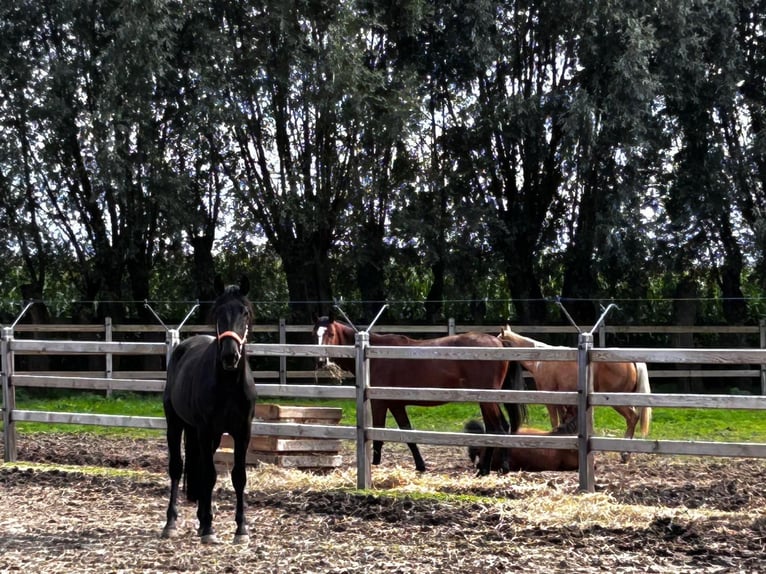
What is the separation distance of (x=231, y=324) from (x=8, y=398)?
5077 millimetres

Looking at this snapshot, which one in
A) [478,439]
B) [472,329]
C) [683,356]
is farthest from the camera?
[472,329]

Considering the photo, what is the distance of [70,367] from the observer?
19.7m

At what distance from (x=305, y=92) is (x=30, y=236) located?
6.60m

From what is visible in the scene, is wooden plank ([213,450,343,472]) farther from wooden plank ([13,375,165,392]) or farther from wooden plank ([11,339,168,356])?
wooden plank ([11,339,168,356])

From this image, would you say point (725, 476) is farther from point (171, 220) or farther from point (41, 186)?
point (41, 186)

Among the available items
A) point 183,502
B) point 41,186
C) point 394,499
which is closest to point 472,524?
point 394,499

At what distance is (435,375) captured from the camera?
9.92 m

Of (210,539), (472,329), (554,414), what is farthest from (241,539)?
(472,329)

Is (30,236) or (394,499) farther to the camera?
(30,236)

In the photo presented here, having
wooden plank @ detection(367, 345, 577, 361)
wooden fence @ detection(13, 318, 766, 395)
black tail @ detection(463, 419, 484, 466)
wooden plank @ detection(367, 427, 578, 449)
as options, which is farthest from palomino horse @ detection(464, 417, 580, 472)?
wooden fence @ detection(13, 318, 766, 395)

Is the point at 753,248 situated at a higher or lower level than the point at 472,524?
higher

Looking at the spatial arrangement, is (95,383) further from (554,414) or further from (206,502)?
(554,414)

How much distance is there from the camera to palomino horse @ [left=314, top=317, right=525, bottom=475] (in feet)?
31.0

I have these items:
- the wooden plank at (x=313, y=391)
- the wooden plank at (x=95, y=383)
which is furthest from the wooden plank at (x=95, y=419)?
the wooden plank at (x=313, y=391)
